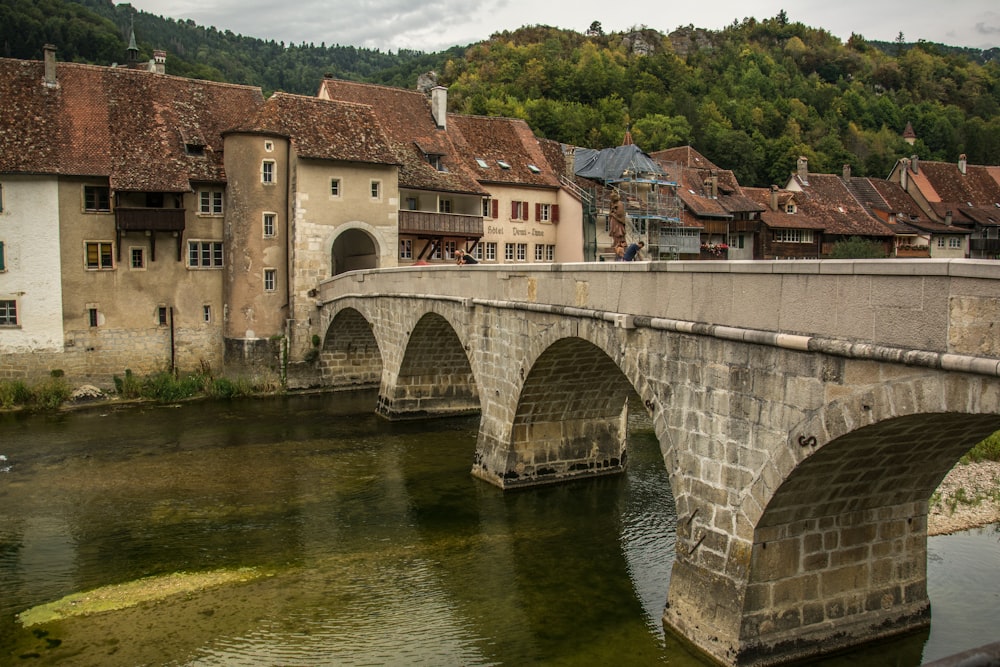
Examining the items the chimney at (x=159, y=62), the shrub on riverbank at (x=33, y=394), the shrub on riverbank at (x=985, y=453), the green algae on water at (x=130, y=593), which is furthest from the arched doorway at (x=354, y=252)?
the shrub on riverbank at (x=985, y=453)

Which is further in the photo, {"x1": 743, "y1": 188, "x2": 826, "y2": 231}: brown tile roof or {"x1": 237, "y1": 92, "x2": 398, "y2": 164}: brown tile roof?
{"x1": 743, "y1": 188, "x2": 826, "y2": 231}: brown tile roof

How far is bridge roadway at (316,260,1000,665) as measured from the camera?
8445mm

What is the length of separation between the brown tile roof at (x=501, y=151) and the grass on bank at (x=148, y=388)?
14.2m

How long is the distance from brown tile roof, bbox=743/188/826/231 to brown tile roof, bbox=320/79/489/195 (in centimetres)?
1784

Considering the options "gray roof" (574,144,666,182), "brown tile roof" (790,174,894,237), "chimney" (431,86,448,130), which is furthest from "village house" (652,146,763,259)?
"chimney" (431,86,448,130)

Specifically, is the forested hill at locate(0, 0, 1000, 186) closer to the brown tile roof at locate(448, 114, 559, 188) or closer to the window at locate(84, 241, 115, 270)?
the brown tile roof at locate(448, 114, 559, 188)

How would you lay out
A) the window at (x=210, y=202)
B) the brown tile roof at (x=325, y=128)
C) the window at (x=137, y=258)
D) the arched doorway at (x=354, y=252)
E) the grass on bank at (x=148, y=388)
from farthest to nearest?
the arched doorway at (x=354, y=252) → the window at (x=210, y=202) → the brown tile roof at (x=325, y=128) → the window at (x=137, y=258) → the grass on bank at (x=148, y=388)

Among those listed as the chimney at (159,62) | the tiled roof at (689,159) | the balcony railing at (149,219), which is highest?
the chimney at (159,62)

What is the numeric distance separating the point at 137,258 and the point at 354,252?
8.97 m

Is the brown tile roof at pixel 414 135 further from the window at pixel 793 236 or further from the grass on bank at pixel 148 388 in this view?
the window at pixel 793 236

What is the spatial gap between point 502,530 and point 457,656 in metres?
4.85

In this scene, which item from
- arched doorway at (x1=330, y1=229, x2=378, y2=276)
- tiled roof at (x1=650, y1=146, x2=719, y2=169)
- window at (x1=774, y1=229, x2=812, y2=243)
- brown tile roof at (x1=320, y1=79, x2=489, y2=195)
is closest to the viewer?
arched doorway at (x1=330, y1=229, x2=378, y2=276)

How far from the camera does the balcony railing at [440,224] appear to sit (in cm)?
3488

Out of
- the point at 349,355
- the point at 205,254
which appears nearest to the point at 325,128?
the point at 205,254
